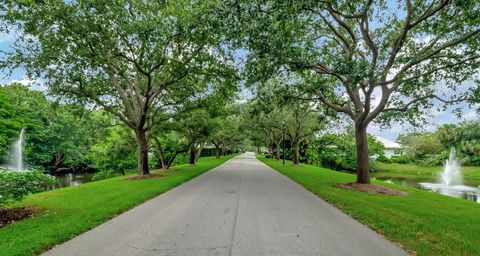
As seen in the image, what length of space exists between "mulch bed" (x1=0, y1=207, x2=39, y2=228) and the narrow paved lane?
8.56 feet

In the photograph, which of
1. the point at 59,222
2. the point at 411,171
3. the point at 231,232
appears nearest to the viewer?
the point at 231,232

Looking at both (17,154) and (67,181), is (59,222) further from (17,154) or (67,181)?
(17,154)

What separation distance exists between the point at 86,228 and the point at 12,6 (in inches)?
466

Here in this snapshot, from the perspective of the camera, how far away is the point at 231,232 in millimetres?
6137

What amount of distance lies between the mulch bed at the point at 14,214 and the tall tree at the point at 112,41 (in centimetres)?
768

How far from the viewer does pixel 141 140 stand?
18.9 metres

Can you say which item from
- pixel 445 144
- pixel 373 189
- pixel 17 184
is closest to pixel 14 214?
pixel 17 184

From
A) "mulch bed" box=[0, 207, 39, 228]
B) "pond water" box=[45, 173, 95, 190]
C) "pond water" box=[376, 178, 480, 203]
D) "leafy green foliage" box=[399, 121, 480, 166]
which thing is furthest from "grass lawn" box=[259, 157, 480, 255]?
"leafy green foliage" box=[399, 121, 480, 166]

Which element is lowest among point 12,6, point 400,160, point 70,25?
point 400,160

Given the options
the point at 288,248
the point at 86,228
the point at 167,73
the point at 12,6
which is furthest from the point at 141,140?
the point at 288,248

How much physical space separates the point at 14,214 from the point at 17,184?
1.17 meters

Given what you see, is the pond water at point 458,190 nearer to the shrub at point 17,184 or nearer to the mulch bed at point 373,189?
the mulch bed at point 373,189

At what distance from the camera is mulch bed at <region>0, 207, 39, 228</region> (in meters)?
7.48

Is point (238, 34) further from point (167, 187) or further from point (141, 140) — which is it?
point (141, 140)
